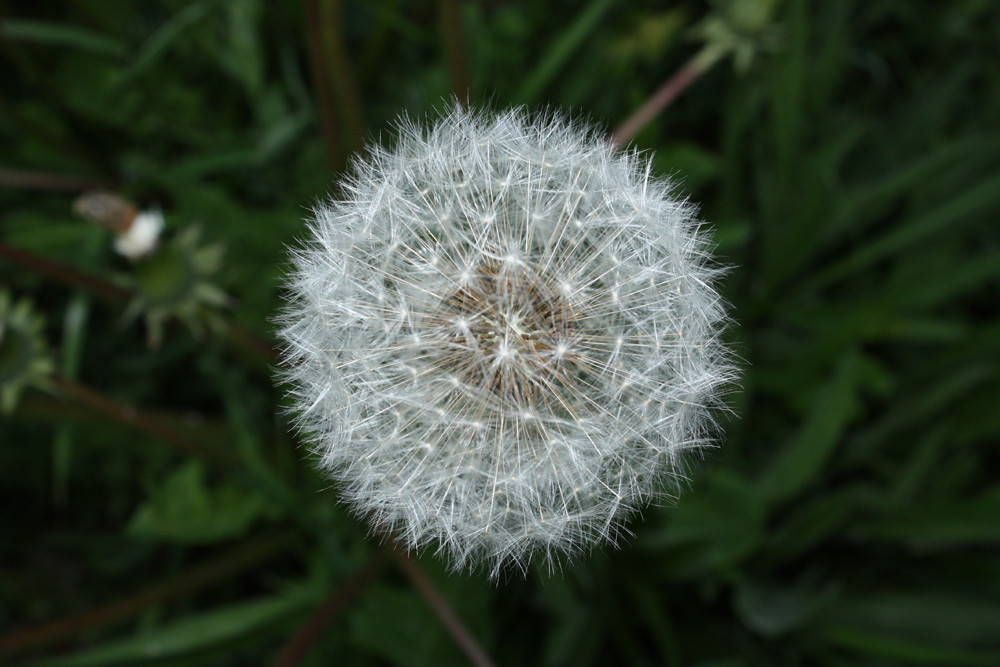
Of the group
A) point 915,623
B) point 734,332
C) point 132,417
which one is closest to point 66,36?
point 132,417

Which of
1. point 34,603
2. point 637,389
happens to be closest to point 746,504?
point 637,389

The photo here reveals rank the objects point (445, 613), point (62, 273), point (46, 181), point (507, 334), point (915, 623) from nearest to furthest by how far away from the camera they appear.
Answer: point (507, 334), point (445, 613), point (62, 273), point (915, 623), point (46, 181)

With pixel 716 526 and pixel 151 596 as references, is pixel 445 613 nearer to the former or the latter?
pixel 716 526

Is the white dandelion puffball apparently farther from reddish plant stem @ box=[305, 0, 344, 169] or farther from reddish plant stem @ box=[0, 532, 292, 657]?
reddish plant stem @ box=[0, 532, 292, 657]

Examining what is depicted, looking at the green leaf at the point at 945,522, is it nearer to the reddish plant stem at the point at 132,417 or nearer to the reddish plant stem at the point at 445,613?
the reddish plant stem at the point at 445,613

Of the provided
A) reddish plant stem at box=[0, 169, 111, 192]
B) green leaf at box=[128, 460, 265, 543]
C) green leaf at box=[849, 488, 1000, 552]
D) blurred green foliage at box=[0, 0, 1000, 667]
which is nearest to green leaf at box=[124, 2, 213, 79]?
blurred green foliage at box=[0, 0, 1000, 667]

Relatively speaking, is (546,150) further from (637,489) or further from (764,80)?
(764,80)
